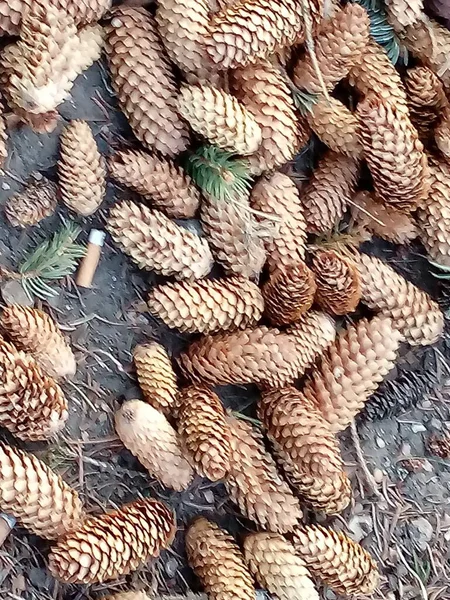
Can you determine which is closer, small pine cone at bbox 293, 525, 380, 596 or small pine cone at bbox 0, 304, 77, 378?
small pine cone at bbox 0, 304, 77, 378

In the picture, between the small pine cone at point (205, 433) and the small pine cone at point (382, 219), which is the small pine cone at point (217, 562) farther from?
the small pine cone at point (382, 219)

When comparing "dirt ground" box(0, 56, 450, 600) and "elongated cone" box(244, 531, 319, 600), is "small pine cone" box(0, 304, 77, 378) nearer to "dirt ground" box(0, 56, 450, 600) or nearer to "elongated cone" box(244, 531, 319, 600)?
"dirt ground" box(0, 56, 450, 600)

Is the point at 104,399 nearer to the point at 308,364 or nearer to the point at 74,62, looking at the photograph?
the point at 308,364

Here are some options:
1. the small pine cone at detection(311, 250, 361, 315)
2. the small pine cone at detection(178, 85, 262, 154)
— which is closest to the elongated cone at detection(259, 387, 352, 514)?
the small pine cone at detection(311, 250, 361, 315)

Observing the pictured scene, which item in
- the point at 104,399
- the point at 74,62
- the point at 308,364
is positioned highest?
the point at 74,62

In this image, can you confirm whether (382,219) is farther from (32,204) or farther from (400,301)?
(32,204)

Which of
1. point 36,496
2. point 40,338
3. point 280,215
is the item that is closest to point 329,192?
point 280,215

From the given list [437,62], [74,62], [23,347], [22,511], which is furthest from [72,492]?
[437,62]
